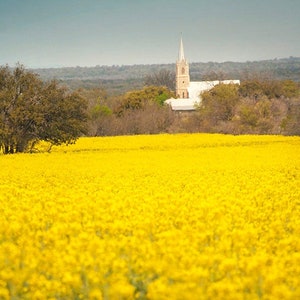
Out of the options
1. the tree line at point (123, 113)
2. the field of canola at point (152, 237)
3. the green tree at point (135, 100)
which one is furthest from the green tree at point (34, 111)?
the green tree at point (135, 100)

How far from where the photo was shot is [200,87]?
553 ft

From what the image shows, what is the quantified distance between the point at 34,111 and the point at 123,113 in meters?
49.5

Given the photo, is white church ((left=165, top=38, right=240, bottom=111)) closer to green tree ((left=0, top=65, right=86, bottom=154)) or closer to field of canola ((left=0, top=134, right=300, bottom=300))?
green tree ((left=0, top=65, right=86, bottom=154))

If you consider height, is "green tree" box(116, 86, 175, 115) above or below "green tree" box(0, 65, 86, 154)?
below

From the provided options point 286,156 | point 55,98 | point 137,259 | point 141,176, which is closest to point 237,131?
point 55,98

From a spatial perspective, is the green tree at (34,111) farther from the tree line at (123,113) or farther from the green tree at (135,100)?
the green tree at (135,100)

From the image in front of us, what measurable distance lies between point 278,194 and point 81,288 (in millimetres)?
8217

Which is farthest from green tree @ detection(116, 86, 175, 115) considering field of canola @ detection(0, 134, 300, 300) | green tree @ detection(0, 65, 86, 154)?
field of canola @ detection(0, 134, 300, 300)

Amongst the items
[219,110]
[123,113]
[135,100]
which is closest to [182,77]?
[135,100]

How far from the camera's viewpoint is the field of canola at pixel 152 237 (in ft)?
20.6

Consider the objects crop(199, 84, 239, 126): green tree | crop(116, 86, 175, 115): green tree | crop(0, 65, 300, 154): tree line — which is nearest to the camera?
crop(0, 65, 300, 154): tree line

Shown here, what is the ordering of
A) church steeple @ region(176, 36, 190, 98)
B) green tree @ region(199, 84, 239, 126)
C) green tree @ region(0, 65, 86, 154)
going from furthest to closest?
church steeple @ region(176, 36, 190, 98)
green tree @ region(199, 84, 239, 126)
green tree @ region(0, 65, 86, 154)

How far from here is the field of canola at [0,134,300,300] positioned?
6270 mm

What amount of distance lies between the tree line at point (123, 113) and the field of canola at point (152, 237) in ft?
48.6
